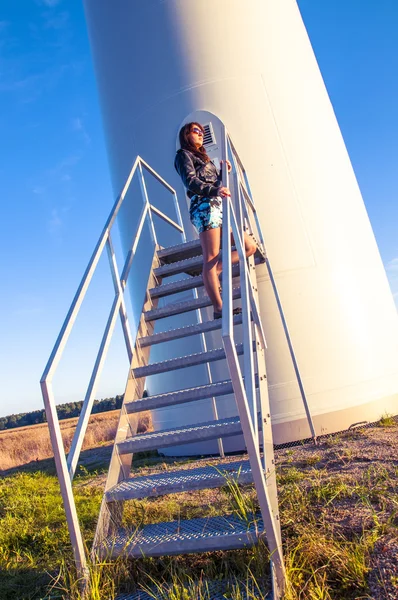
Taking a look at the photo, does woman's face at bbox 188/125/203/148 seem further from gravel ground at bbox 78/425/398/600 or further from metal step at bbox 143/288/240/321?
gravel ground at bbox 78/425/398/600

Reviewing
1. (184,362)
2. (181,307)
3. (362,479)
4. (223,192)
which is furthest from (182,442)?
(223,192)

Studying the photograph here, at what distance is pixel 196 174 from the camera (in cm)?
415

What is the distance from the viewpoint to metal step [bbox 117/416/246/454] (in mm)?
2905

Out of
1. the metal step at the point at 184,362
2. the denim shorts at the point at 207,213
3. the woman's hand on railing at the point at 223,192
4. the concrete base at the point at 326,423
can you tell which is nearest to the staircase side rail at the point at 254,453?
the metal step at the point at 184,362

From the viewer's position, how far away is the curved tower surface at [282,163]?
5605mm

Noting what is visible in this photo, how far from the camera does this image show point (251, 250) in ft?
14.8

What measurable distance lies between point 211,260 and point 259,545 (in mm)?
2268

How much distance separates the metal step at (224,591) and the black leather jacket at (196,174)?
2.67 meters

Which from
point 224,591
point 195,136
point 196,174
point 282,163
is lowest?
point 224,591

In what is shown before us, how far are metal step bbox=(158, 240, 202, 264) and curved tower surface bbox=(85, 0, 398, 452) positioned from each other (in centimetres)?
98

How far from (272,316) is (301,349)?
19.2 inches

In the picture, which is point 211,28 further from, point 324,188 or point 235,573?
point 235,573

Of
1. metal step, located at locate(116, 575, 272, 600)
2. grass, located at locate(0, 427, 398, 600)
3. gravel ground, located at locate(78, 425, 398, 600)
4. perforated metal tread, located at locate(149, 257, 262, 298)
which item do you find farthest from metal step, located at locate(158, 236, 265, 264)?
metal step, located at locate(116, 575, 272, 600)

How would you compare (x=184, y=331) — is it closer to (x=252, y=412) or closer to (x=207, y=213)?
(x=207, y=213)
